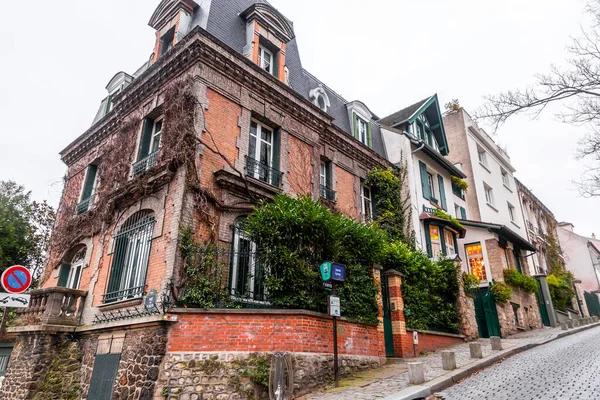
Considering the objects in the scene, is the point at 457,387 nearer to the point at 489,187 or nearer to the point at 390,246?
the point at 390,246

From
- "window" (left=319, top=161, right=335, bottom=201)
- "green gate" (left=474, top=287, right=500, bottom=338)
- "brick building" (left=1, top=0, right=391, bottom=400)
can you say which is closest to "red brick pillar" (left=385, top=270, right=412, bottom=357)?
"brick building" (left=1, top=0, right=391, bottom=400)

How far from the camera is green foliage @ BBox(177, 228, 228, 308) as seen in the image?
7.97m

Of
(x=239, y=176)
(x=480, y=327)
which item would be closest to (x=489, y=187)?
(x=480, y=327)

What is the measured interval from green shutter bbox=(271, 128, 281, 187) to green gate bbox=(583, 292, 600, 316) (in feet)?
89.0

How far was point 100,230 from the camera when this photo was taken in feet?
36.8

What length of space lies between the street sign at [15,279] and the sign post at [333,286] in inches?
212

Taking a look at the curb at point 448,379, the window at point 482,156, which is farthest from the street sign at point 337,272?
the window at point 482,156

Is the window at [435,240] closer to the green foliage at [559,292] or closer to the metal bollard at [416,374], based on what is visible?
the green foliage at [559,292]

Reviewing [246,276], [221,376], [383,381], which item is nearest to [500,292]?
[383,381]

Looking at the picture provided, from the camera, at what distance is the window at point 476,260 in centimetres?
1872

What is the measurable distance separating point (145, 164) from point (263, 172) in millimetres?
3252

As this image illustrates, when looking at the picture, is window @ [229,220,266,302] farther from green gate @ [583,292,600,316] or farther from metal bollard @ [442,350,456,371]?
green gate @ [583,292,600,316]

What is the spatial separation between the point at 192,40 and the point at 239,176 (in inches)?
153

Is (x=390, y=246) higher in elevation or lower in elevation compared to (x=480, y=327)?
higher
